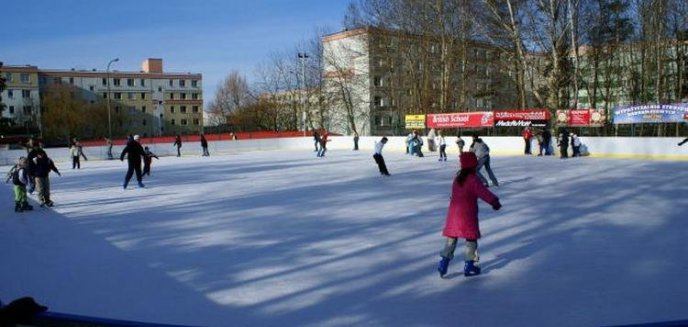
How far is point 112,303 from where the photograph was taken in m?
4.89

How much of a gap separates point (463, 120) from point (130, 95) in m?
61.3

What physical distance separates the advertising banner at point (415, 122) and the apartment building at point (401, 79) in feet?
4.30

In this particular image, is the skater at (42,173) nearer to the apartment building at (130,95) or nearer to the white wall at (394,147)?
the white wall at (394,147)

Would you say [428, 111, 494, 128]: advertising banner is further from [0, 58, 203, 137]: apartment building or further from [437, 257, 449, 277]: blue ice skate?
[0, 58, 203, 137]: apartment building

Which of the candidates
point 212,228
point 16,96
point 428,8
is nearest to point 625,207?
point 212,228

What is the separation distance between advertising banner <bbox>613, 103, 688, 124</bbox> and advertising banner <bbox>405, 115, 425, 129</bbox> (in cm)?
1205

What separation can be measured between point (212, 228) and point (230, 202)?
10.1ft

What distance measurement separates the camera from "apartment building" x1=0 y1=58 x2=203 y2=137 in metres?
70.6

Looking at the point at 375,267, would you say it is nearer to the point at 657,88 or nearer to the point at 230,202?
the point at 230,202

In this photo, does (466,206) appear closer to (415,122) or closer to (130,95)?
(415,122)

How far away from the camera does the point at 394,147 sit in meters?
32.9

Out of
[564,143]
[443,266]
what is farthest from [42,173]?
[564,143]

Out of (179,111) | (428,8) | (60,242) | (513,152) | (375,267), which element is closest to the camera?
(375,267)

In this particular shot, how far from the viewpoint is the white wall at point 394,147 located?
2141cm
